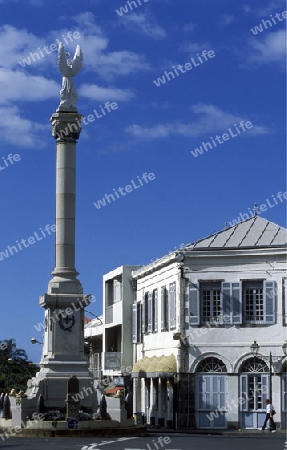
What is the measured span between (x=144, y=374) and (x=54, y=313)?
9.40m

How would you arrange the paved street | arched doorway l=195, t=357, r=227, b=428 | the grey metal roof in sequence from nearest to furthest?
the paved street → arched doorway l=195, t=357, r=227, b=428 → the grey metal roof

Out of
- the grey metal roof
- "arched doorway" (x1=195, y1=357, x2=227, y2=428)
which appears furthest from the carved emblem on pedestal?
the grey metal roof

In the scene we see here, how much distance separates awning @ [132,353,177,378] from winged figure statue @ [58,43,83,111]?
1179 centimetres

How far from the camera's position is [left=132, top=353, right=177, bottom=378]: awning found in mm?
47562

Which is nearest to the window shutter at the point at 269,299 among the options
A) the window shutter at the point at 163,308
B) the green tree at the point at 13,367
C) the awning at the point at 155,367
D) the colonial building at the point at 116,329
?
the awning at the point at 155,367

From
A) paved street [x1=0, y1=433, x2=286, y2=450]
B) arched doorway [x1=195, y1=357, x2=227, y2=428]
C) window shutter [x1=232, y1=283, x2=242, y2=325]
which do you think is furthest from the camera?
window shutter [x1=232, y1=283, x2=242, y2=325]

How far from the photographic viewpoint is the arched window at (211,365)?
156ft

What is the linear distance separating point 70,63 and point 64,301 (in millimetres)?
10118

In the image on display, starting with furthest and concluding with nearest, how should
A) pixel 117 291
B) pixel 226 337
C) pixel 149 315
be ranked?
pixel 117 291 < pixel 149 315 < pixel 226 337

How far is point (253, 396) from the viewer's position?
46719mm

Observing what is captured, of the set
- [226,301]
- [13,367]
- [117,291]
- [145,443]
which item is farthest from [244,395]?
[13,367]

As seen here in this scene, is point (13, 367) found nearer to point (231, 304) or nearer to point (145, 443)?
point (231, 304)

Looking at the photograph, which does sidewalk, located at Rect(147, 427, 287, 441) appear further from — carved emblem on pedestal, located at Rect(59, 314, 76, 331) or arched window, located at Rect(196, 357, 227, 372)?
carved emblem on pedestal, located at Rect(59, 314, 76, 331)

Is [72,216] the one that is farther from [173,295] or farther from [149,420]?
[149,420]
